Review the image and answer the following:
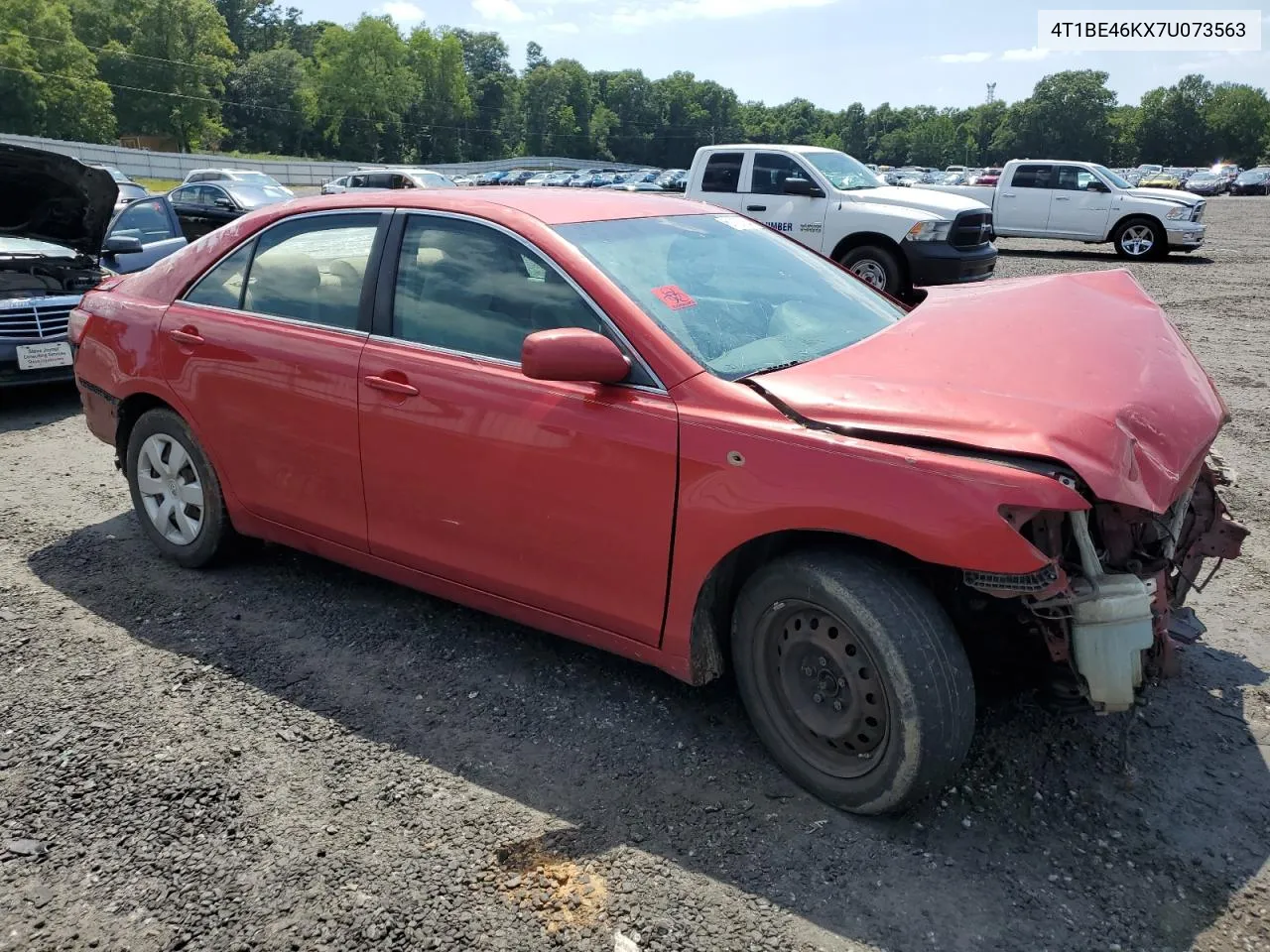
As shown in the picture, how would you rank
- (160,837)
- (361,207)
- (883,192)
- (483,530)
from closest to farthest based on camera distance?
1. (160,837)
2. (483,530)
3. (361,207)
4. (883,192)

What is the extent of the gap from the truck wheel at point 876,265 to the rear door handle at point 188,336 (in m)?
8.87

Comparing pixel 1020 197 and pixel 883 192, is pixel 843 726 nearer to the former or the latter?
pixel 883 192

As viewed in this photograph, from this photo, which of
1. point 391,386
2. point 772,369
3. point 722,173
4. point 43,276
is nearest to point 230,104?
point 722,173

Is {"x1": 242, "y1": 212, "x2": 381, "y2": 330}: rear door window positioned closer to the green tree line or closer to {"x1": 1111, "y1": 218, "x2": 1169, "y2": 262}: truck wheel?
{"x1": 1111, "y1": 218, "x2": 1169, "y2": 262}: truck wheel

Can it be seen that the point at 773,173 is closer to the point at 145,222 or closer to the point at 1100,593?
the point at 145,222

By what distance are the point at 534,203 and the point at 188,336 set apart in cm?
166

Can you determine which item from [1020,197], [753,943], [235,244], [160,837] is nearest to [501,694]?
[160,837]

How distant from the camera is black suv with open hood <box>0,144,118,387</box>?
273 inches

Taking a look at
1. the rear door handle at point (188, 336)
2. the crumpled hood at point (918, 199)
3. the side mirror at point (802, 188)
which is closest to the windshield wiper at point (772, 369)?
the rear door handle at point (188, 336)

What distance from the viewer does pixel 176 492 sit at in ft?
14.4

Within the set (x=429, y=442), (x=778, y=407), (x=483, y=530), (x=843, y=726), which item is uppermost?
(x=778, y=407)

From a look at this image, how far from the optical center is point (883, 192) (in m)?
12.1

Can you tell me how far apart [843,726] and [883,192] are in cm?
1063

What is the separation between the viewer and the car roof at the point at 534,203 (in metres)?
3.46
